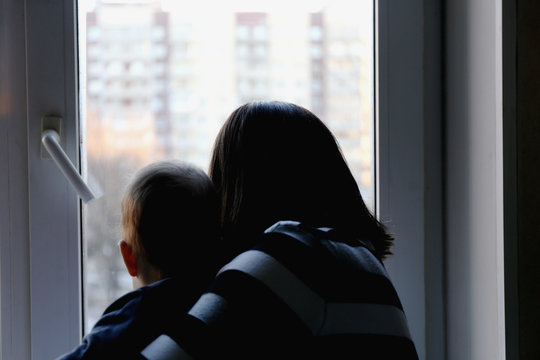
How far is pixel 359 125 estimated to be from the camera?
1.12 meters

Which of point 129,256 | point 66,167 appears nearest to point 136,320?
point 129,256

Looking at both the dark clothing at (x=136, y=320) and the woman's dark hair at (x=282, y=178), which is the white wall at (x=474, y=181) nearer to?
the woman's dark hair at (x=282, y=178)

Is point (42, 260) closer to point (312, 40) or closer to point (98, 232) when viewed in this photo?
point (98, 232)

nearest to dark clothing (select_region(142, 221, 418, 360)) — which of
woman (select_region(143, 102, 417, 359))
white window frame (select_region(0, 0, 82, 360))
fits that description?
woman (select_region(143, 102, 417, 359))

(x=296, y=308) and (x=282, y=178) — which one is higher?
(x=282, y=178)

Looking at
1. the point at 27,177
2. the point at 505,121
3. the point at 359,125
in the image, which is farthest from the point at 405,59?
the point at 27,177

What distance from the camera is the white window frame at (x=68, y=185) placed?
1062 mm

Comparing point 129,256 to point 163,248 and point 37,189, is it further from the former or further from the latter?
point 37,189

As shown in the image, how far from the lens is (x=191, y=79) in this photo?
1107 mm

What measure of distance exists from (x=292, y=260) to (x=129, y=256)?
0.23 m

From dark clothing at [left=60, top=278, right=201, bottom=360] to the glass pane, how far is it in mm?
301

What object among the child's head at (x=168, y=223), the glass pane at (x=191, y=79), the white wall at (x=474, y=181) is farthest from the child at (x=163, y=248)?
the white wall at (x=474, y=181)

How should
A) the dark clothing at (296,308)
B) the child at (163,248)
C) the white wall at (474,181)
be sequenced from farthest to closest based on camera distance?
the white wall at (474,181), the child at (163,248), the dark clothing at (296,308)

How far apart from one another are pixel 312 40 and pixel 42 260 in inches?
22.1
